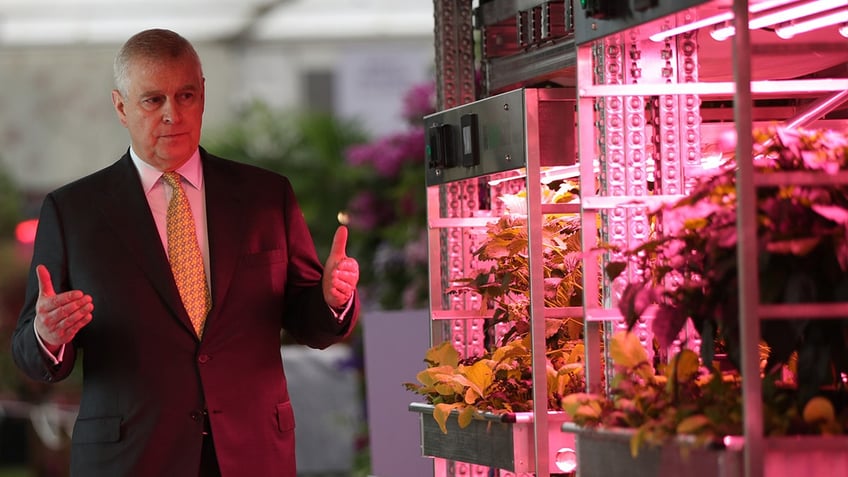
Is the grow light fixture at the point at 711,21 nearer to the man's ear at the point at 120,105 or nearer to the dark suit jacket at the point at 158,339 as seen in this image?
the dark suit jacket at the point at 158,339

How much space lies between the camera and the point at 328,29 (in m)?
19.0

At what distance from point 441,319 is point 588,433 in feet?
4.33

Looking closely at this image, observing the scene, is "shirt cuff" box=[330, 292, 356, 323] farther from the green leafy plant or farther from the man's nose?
the man's nose

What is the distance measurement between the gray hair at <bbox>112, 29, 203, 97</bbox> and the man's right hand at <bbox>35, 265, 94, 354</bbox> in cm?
55

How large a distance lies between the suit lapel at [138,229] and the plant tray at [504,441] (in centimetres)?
78

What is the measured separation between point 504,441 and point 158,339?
2.91ft

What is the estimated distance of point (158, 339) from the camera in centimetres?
335

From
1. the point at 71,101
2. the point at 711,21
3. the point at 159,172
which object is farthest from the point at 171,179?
the point at 71,101

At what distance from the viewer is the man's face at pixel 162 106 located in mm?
3398

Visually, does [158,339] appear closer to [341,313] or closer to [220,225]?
[220,225]

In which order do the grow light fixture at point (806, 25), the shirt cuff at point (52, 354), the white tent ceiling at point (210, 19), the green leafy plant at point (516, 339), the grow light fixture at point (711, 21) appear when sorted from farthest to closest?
the white tent ceiling at point (210, 19), the green leafy plant at point (516, 339), the shirt cuff at point (52, 354), the grow light fixture at point (806, 25), the grow light fixture at point (711, 21)

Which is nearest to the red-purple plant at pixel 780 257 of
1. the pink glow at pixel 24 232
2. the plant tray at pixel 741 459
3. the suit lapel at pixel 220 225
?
the plant tray at pixel 741 459

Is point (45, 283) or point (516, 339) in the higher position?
point (45, 283)

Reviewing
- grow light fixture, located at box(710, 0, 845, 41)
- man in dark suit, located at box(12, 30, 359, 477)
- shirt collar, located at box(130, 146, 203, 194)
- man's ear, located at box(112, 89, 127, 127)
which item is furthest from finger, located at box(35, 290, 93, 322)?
grow light fixture, located at box(710, 0, 845, 41)
